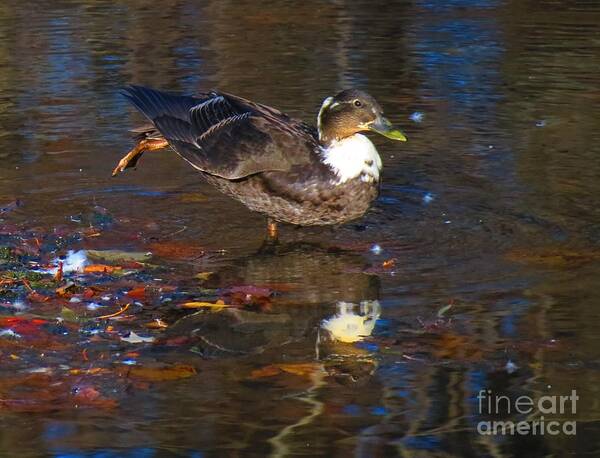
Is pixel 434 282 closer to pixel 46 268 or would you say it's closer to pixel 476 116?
pixel 46 268

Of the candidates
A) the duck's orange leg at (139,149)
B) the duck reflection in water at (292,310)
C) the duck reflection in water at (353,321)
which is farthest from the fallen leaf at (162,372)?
the duck's orange leg at (139,149)

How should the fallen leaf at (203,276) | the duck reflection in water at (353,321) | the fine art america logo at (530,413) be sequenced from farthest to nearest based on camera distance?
the fallen leaf at (203,276) < the duck reflection in water at (353,321) < the fine art america logo at (530,413)

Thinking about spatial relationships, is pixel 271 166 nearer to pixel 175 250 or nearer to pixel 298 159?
pixel 298 159

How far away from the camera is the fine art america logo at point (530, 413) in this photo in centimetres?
Answer: 537

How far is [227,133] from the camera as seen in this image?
26.8 feet

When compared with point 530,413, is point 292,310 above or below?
below

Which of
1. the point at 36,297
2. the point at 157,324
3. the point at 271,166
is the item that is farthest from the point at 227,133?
the point at 157,324

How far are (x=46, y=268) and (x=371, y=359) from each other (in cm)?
220

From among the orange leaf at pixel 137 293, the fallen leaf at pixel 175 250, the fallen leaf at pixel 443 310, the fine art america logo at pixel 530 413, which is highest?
the fine art america logo at pixel 530 413

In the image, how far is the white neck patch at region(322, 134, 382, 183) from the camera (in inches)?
308

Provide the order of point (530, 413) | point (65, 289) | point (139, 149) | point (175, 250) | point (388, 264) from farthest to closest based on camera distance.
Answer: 1. point (139, 149)
2. point (175, 250)
3. point (388, 264)
4. point (65, 289)
5. point (530, 413)

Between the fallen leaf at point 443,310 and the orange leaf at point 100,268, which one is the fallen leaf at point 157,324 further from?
the fallen leaf at point 443,310

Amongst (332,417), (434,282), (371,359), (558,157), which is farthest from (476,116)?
(332,417)

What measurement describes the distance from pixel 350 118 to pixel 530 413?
9.57 feet
